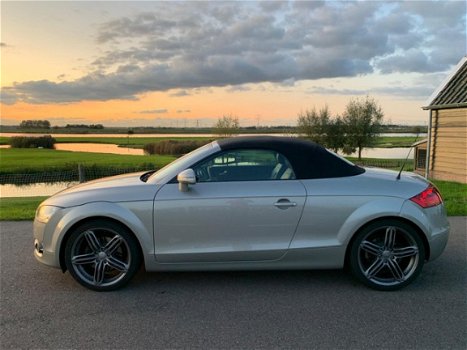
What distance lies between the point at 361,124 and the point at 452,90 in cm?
3176

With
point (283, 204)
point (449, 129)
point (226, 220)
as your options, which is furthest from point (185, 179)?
point (449, 129)

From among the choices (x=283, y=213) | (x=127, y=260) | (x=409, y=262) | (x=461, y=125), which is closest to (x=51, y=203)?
(x=127, y=260)

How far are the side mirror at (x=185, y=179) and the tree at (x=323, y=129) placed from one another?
154ft

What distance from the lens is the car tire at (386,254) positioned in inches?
156

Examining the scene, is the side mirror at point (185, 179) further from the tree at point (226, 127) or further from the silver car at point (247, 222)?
the tree at point (226, 127)

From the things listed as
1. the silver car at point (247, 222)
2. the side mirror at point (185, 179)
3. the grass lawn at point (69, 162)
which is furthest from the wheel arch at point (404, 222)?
the grass lawn at point (69, 162)

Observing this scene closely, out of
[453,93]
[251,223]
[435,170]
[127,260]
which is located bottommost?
[435,170]

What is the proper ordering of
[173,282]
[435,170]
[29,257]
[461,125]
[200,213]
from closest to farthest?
[200,213], [173,282], [29,257], [461,125], [435,170]

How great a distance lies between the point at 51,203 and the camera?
4070 mm

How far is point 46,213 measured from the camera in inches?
159

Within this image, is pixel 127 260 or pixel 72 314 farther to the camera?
pixel 127 260

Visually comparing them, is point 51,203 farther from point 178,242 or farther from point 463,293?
point 463,293

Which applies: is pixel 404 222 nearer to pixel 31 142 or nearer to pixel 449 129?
pixel 449 129

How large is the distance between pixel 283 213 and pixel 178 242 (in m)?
1.09
